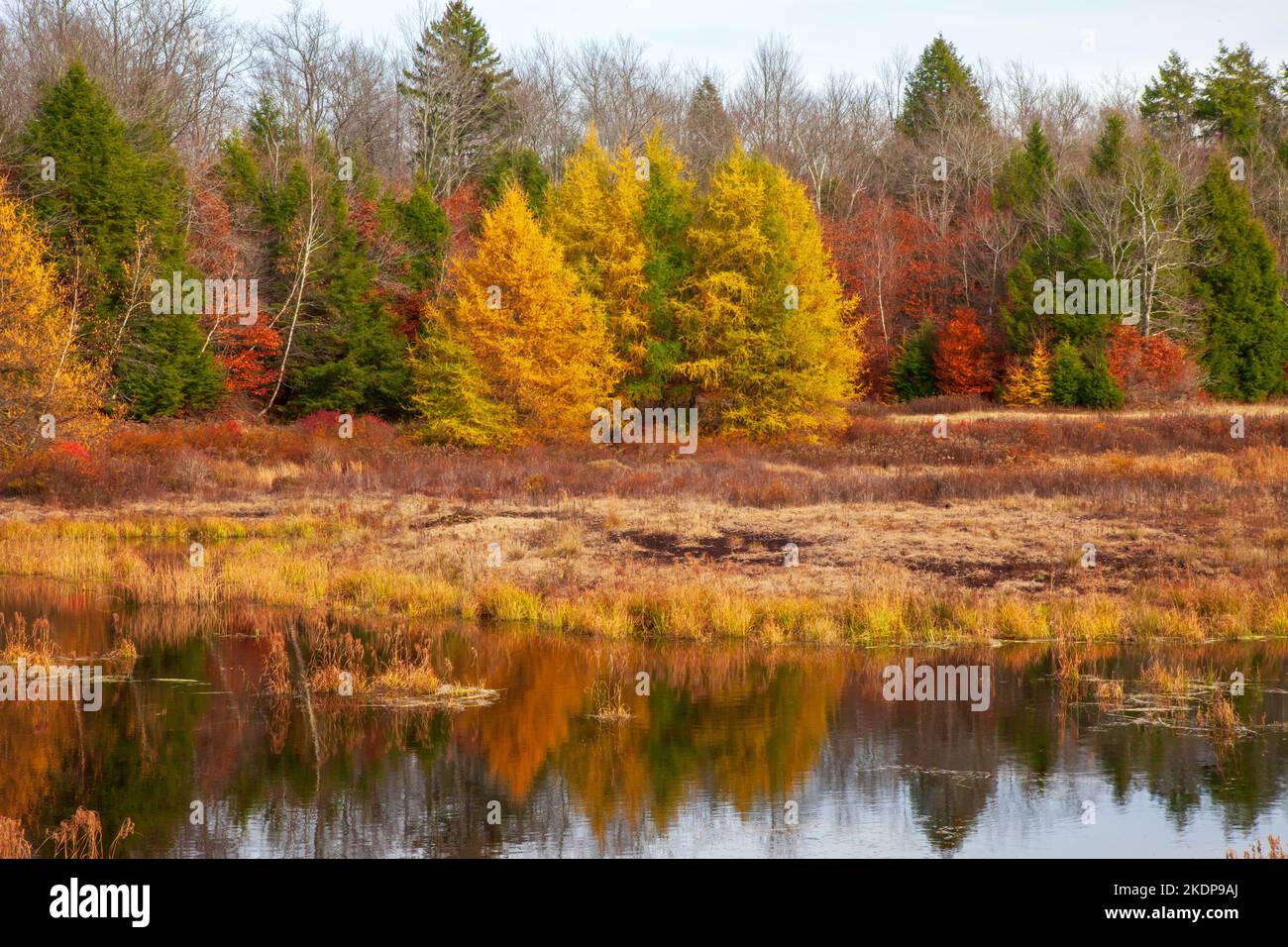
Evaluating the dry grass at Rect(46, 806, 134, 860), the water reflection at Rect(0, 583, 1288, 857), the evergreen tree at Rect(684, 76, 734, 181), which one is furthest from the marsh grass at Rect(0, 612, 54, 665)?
the evergreen tree at Rect(684, 76, 734, 181)

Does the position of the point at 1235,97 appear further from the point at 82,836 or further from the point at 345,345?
the point at 82,836

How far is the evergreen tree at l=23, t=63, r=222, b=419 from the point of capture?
1724 inches

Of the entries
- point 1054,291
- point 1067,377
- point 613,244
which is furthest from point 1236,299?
point 613,244

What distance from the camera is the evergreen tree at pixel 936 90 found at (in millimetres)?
77188

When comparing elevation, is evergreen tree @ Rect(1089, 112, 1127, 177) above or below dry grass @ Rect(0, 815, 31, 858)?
above

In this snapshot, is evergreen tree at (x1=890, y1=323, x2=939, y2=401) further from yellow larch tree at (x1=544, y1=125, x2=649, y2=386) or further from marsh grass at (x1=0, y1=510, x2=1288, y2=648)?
marsh grass at (x1=0, y1=510, x2=1288, y2=648)

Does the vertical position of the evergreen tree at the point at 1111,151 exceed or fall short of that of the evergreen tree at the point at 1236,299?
it exceeds it

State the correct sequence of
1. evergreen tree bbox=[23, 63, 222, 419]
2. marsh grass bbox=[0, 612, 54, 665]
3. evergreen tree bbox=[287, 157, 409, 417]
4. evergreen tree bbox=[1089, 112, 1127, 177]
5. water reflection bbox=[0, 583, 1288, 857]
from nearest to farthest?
water reflection bbox=[0, 583, 1288, 857], marsh grass bbox=[0, 612, 54, 665], evergreen tree bbox=[23, 63, 222, 419], evergreen tree bbox=[287, 157, 409, 417], evergreen tree bbox=[1089, 112, 1127, 177]

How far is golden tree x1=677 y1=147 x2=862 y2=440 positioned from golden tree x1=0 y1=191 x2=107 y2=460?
64.0ft

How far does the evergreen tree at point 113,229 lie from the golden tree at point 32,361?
14.2ft

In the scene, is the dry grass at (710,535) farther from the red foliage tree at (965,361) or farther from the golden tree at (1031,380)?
the red foliage tree at (965,361)

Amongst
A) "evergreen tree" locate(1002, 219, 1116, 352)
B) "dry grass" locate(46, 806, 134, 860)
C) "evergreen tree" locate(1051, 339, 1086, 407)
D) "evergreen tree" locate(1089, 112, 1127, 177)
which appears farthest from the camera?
"evergreen tree" locate(1089, 112, 1127, 177)

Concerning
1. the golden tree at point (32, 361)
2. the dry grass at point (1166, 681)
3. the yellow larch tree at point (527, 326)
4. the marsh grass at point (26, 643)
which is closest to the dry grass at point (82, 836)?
the marsh grass at point (26, 643)

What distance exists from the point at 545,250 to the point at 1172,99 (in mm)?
43974
